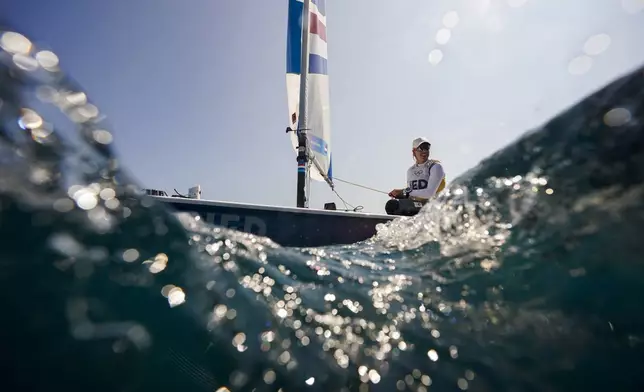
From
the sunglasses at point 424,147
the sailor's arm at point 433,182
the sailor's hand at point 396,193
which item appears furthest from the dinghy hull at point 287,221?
the sunglasses at point 424,147

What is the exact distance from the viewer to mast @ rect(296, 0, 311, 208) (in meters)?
6.63

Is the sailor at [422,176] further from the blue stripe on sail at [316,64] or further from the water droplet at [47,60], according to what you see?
the blue stripe on sail at [316,64]

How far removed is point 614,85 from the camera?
4.14 feet

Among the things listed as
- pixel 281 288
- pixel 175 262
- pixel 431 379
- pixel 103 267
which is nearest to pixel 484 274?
pixel 431 379

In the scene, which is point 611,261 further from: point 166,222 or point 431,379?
point 166,222

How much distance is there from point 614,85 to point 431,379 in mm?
1105

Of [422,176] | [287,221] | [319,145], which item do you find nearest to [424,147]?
[422,176]

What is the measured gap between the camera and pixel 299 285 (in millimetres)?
1075

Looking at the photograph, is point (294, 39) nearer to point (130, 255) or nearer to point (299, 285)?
point (299, 285)

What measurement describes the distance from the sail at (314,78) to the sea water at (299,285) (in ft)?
26.6

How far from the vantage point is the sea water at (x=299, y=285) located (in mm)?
617

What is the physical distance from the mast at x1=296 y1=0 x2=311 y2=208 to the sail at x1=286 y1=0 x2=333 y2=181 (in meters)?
0.84

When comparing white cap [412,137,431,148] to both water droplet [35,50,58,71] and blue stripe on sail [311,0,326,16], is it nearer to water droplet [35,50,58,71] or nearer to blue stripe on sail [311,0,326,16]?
→ water droplet [35,50,58,71]

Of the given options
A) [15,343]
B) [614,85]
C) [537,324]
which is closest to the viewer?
[15,343]
